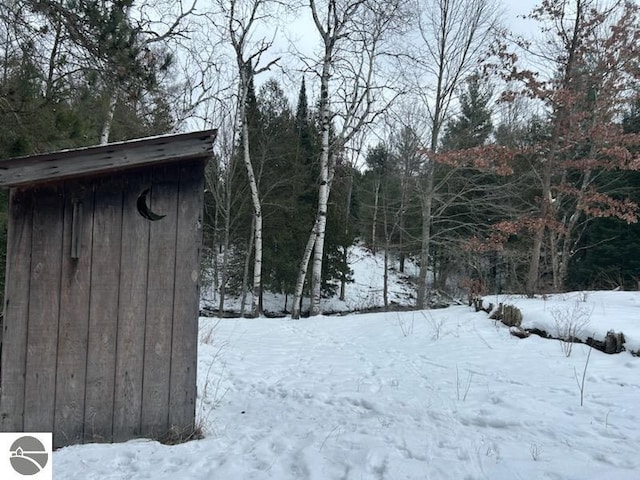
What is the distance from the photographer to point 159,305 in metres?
2.86

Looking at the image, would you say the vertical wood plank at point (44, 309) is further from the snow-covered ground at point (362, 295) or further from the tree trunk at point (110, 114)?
the snow-covered ground at point (362, 295)

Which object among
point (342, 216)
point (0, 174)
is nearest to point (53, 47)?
point (0, 174)

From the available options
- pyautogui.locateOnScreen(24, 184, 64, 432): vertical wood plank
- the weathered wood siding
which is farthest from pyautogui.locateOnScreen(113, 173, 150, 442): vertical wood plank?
pyautogui.locateOnScreen(24, 184, 64, 432): vertical wood plank

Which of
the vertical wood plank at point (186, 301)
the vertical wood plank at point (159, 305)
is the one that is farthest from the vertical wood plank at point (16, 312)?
the vertical wood plank at point (186, 301)

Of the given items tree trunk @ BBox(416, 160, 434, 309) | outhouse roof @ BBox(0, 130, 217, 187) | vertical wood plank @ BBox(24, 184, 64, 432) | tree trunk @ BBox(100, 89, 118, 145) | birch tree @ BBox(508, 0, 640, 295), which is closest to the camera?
outhouse roof @ BBox(0, 130, 217, 187)

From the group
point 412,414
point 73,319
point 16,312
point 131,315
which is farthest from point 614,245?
point 16,312

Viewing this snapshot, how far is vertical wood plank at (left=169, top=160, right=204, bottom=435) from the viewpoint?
288cm

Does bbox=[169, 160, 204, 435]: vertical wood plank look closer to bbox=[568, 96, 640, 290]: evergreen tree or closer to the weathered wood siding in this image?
the weathered wood siding

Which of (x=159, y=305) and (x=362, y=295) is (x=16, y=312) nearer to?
(x=159, y=305)

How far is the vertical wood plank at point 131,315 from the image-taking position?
277 centimetres

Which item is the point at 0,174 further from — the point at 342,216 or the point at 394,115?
the point at 342,216

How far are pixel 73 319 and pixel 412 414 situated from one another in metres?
2.61

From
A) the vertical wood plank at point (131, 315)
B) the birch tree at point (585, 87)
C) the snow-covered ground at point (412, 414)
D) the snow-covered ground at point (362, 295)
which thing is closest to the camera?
the snow-covered ground at point (412, 414)

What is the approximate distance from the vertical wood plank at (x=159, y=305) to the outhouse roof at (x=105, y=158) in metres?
0.17
